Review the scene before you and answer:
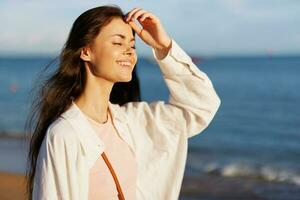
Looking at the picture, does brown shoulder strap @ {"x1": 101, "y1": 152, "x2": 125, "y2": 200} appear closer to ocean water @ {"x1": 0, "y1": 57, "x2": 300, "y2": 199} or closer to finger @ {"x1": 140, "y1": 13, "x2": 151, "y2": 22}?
finger @ {"x1": 140, "y1": 13, "x2": 151, "y2": 22}

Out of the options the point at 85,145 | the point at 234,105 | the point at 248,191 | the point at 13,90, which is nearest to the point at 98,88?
the point at 85,145

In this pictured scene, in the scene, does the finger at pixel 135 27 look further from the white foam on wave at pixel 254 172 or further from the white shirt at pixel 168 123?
the white foam on wave at pixel 254 172

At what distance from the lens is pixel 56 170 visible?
2.21 m

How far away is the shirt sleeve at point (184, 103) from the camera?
8.72ft

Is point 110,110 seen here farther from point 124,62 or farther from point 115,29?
point 115,29

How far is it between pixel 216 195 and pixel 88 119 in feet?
17.2

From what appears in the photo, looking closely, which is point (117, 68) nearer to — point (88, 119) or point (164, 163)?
point (88, 119)

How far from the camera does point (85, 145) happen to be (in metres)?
2.30

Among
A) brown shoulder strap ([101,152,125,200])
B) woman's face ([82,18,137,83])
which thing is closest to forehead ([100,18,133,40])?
woman's face ([82,18,137,83])

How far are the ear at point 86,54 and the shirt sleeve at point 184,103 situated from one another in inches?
11.6

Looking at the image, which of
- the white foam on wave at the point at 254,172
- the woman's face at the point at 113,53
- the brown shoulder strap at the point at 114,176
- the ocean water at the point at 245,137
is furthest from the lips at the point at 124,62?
the white foam on wave at the point at 254,172

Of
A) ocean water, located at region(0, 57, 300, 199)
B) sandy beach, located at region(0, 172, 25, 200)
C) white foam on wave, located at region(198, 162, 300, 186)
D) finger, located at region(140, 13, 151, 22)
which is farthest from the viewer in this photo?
ocean water, located at region(0, 57, 300, 199)

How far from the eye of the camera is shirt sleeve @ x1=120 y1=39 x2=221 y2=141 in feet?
8.72

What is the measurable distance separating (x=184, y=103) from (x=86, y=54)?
46cm
